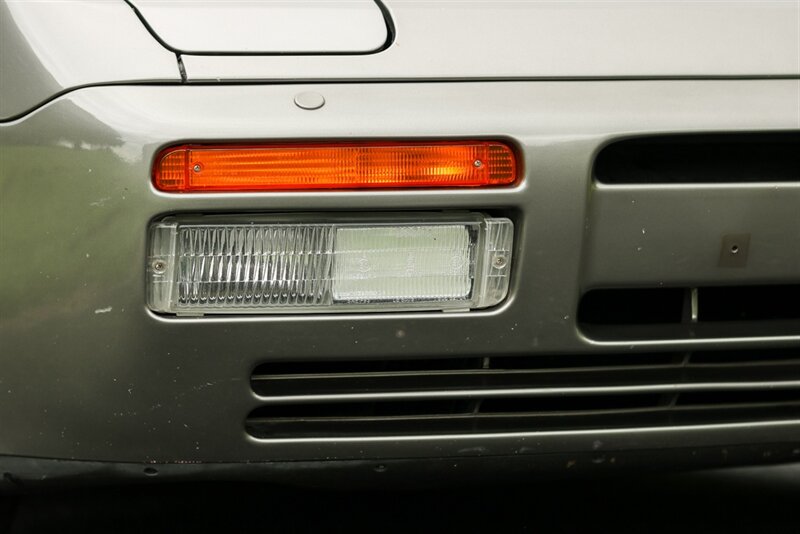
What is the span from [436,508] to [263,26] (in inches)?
57.7

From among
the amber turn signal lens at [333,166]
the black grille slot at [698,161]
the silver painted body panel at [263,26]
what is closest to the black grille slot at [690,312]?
the black grille slot at [698,161]

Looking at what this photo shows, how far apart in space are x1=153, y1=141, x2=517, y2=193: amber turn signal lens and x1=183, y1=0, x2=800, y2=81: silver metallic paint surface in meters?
0.13

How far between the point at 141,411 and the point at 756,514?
170 cm

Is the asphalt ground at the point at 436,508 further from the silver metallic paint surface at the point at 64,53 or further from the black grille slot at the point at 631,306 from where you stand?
the silver metallic paint surface at the point at 64,53

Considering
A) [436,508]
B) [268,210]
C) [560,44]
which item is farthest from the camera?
[436,508]

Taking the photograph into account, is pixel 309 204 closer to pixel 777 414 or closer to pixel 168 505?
pixel 777 414

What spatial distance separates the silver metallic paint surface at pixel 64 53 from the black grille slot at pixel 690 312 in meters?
0.87

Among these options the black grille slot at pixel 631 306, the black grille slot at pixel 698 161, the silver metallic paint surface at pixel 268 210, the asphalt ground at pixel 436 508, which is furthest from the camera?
the asphalt ground at pixel 436 508

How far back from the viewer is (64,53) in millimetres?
2037

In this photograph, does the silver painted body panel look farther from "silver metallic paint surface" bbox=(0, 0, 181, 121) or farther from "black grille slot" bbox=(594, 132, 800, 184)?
"black grille slot" bbox=(594, 132, 800, 184)

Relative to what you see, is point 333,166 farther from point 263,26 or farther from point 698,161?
point 698,161

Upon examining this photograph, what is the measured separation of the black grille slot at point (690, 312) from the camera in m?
2.29

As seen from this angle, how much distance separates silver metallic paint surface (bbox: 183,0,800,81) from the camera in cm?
211

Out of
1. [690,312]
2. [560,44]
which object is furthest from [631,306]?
[560,44]
